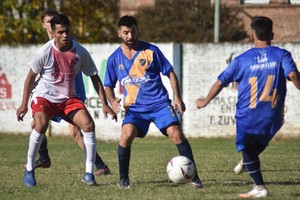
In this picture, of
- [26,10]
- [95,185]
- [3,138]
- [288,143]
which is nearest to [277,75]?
[95,185]

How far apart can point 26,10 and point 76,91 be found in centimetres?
1572

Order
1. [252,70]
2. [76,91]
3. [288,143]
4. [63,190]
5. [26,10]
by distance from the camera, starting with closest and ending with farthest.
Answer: [252,70], [63,190], [76,91], [288,143], [26,10]

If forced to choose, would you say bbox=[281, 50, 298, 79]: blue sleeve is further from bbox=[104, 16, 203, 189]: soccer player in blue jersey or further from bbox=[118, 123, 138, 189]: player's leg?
bbox=[118, 123, 138, 189]: player's leg

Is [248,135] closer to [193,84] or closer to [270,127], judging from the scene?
[270,127]

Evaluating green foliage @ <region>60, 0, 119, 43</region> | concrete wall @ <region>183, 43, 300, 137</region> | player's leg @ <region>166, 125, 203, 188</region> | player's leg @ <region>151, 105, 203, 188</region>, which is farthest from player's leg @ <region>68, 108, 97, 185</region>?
green foliage @ <region>60, 0, 119, 43</region>

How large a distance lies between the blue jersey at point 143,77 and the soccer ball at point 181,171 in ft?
2.66

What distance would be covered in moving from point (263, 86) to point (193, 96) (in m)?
12.7

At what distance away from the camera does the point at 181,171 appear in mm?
9664

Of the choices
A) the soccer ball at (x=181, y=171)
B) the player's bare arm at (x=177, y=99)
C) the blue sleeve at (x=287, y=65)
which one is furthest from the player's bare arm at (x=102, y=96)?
the blue sleeve at (x=287, y=65)

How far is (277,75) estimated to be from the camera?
919 centimetres

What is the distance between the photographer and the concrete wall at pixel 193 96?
835 inches

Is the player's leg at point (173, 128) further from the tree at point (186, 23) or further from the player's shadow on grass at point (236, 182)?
the tree at point (186, 23)

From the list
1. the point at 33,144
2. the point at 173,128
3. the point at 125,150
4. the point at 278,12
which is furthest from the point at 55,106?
the point at 278,12

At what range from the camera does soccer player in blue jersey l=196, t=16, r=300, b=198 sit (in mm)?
9164
